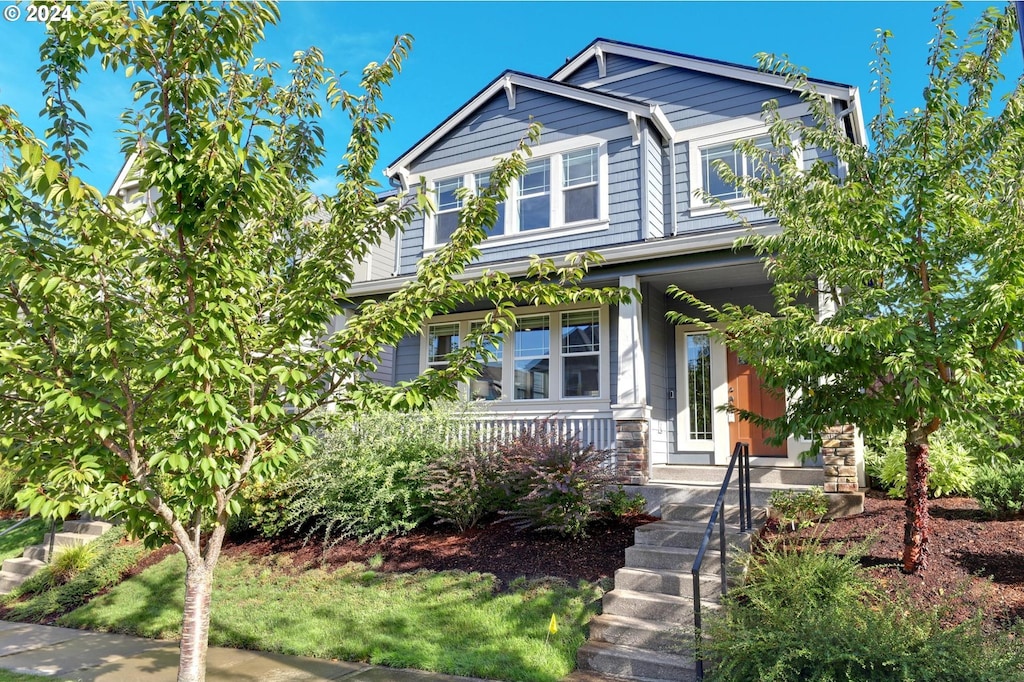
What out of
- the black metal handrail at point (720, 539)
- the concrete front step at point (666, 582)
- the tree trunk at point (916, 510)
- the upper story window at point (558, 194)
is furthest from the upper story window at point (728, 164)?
the concrete front step at point (666, 582)

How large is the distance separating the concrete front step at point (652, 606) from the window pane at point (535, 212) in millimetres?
7455

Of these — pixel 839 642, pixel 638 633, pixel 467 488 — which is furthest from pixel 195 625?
pixel 467 488

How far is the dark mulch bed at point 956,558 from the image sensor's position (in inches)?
203

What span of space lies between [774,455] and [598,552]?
4404 mm

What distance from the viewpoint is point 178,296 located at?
4.21m

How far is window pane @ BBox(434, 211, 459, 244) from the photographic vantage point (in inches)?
514

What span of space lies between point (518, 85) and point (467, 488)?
26.5 ft

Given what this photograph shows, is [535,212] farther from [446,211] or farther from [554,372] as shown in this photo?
[554,372]

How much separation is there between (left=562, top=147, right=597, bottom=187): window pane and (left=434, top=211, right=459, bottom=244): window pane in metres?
2.29

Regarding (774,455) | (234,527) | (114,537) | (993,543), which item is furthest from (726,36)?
(114,537)

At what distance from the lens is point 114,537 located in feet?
31.8

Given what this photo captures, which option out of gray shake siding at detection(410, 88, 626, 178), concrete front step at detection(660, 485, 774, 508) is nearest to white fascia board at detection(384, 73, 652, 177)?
gray shake siding at detection(410, 88, 626, 178)

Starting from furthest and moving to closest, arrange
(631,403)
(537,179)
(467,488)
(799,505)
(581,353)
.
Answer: (537,179)
(581,353)
(631,403)
(467,488)
(799,505)

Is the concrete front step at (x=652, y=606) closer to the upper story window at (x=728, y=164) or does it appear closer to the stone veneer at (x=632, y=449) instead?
the stone veneer at (x=632, y=449)
